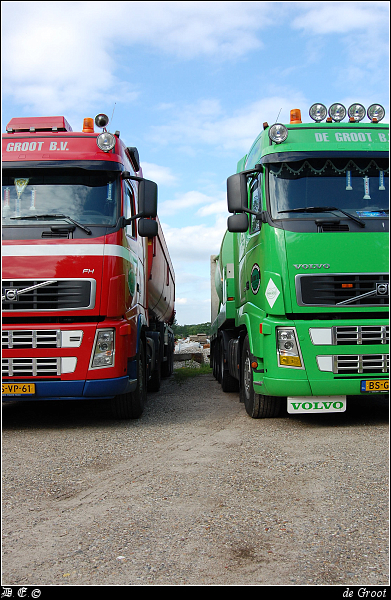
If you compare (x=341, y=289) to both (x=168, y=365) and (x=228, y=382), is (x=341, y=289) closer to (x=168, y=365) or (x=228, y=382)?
(x=228, y=382)

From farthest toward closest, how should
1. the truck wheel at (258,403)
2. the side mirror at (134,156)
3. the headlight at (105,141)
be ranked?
the side mirror at (134,156), the truck wheel at (258,403), the headlight at (105,141)

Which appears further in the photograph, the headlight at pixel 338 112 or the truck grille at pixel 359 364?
the headlight at pixel 338 112

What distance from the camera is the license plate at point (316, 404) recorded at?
632cm

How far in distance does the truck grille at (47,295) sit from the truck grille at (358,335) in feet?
9.53

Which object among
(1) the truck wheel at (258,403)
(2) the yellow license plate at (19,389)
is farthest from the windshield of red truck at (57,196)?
(1) the truck wheel at (258,403)

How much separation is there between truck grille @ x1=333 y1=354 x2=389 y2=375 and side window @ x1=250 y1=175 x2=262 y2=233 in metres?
1.92

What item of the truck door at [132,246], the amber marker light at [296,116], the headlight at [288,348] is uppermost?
the amber marker light at [296,116]

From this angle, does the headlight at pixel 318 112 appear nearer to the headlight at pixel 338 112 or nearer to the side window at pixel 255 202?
the headlight at pixel 338 112

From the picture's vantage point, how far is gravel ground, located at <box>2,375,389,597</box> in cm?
264

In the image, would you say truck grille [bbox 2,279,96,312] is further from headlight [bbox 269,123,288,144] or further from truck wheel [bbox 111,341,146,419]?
headlight [bbox 269,123,288,144]

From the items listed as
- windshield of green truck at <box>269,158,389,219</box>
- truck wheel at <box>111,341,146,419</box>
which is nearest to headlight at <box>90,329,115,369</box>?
truck wheel at <box>111,341,146,419</box>

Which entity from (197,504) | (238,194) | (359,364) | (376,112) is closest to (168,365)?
(238,194)

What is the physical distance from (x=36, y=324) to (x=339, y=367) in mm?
3516

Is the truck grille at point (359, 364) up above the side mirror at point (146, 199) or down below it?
below
